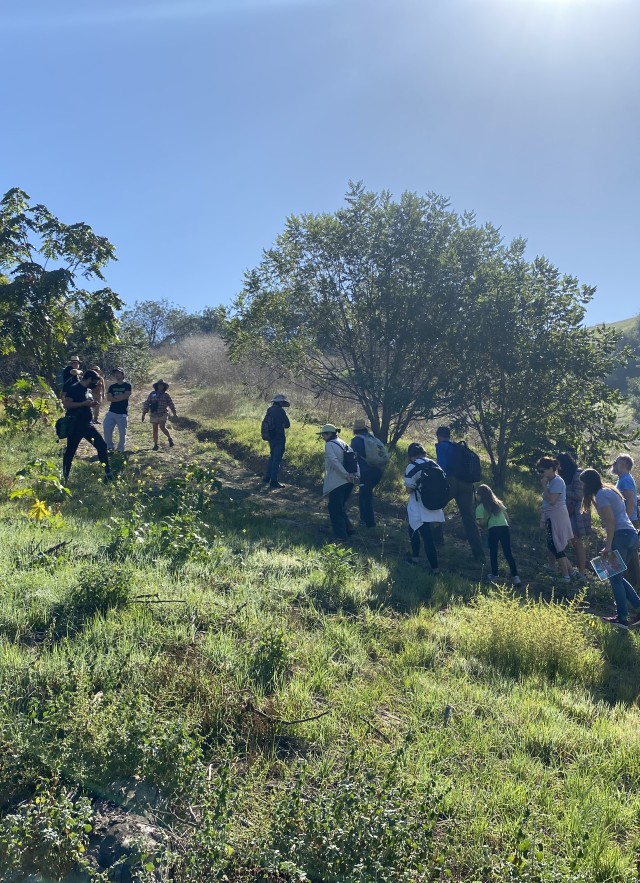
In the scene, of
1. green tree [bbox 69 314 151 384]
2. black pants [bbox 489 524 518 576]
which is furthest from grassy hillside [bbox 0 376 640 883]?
green tree [bbox 69 314 151 384]

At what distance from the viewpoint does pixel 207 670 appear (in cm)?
348

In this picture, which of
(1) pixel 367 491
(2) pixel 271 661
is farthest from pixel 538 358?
(2) pixel 271 661

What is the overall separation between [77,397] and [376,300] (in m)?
6.56

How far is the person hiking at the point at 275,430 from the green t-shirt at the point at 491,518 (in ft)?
14.0

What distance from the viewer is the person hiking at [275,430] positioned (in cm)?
1047

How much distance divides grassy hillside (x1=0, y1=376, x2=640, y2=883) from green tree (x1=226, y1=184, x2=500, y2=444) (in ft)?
23.8

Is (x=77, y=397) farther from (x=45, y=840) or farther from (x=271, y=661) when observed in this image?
(x=45, y=840)

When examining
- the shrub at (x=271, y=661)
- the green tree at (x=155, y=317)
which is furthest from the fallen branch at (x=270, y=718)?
the green tree at (x=155, y=317)

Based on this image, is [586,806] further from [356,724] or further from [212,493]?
[212,493]

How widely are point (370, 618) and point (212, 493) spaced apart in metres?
5.15

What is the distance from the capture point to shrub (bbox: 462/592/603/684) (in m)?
4.59

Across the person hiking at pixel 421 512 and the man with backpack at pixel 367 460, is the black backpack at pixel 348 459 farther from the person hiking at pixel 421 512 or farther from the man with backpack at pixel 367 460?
the person hiking at pixel 421 512

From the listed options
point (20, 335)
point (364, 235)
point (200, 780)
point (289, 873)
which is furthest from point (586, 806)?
point (364, 235)

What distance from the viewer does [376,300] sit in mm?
12062
